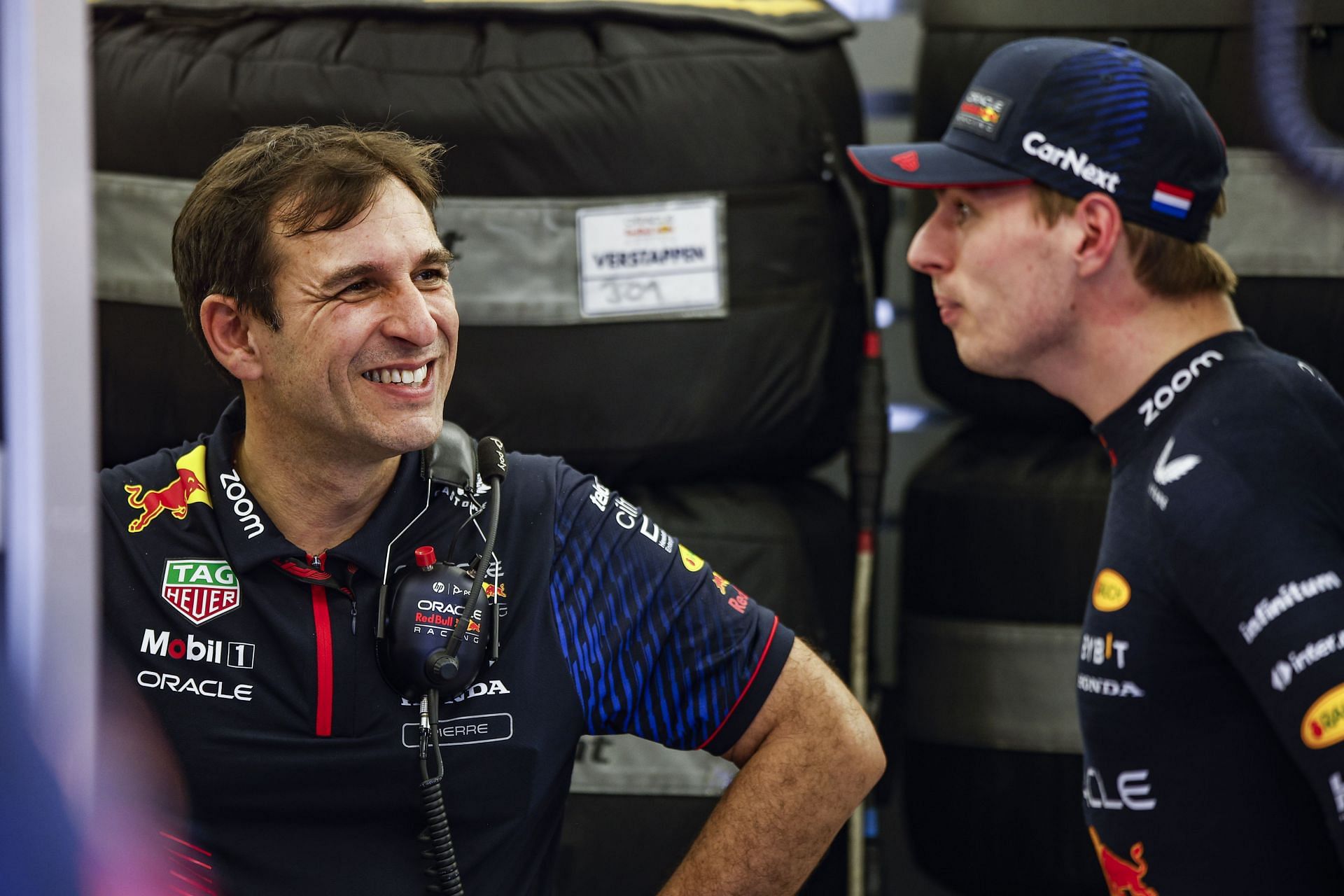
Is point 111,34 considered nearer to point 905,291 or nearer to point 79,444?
point 905,291

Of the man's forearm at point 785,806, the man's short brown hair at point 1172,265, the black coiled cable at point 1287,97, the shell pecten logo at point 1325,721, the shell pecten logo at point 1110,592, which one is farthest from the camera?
the black coiled cable at point 1287,97

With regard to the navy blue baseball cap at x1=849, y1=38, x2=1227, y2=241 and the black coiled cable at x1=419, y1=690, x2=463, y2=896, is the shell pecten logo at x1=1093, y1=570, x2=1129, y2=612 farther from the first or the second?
the black coiled cable at x1=419, y1=690, x2=463, y2=896

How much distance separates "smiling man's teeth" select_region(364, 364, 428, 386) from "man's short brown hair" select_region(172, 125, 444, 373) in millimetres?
111

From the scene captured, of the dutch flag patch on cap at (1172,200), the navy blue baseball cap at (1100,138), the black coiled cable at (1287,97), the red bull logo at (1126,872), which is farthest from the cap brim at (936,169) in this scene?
the black coiled cable at (1287,97)

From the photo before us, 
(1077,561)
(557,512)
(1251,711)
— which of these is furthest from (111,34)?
(1251,711)

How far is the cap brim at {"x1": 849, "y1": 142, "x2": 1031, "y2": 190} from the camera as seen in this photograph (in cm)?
145

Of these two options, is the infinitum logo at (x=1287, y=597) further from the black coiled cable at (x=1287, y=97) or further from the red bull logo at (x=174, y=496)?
the black coiled cable at (x=1287, y=97)

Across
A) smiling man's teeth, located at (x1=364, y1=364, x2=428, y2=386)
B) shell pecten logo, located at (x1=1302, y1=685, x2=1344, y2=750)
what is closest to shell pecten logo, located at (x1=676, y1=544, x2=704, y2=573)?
smiling man's teeth, located at (x1=364, y1=364, x2=428, y2=386)

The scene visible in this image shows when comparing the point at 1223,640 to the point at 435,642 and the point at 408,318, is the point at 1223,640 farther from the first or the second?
the point at 408,318

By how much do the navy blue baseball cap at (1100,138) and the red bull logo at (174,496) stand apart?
776 mm

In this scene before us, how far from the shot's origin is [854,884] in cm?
232

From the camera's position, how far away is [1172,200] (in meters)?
1.40

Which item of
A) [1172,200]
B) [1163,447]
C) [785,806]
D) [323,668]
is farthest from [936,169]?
[323,668]

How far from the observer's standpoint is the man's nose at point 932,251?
4.97ft
